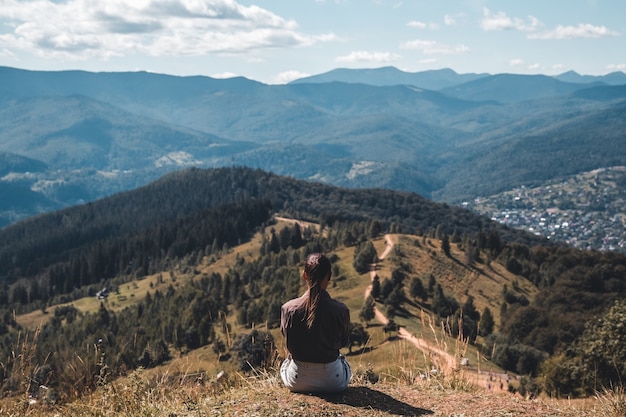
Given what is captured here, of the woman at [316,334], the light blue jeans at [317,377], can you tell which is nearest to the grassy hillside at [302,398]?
the light blue jeans at [317,377]

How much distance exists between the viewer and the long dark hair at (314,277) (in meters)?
9.80

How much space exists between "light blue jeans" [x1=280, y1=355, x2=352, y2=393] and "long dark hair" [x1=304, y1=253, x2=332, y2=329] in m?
0.82

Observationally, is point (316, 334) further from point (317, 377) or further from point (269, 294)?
point (269, 294)

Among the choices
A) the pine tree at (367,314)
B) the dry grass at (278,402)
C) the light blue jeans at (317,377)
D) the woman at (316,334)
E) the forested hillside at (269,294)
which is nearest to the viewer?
the dry grass at (278,402)

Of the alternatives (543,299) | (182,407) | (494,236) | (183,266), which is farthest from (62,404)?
(183,266)

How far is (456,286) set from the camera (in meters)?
90.6

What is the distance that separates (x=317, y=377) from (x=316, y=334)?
2.79 ft

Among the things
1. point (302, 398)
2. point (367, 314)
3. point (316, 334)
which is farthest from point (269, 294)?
point (316, 334)

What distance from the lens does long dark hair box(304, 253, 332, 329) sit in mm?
9805

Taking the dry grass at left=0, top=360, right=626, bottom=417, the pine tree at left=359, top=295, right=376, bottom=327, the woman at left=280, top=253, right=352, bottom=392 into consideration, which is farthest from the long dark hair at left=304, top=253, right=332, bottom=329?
the pine tree at left=359, top=295, right=376, bottom=327

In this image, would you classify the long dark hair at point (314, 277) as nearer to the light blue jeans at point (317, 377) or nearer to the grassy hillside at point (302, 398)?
the light blue jeans at point (317, 377)

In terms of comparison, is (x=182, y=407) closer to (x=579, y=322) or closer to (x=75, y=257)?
(x=579, y=322)

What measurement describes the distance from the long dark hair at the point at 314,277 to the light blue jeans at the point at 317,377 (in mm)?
824

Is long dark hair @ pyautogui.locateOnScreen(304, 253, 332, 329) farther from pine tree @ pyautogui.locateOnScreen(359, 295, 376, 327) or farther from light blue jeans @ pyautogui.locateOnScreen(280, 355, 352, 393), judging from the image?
pine tree @ pyautogui.locateOnScreen(359, 295, 376, 327)
